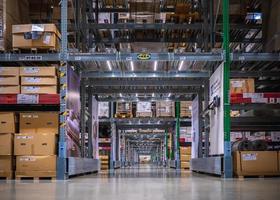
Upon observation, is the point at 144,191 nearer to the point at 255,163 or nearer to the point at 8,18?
the point at 255,163

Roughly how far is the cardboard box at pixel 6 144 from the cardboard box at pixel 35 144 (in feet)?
0.39

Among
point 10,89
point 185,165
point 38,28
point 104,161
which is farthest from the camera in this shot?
point 104,161

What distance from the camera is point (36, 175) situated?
1051 cm

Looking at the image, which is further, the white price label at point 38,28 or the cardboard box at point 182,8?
the cardboard box at point 182,8

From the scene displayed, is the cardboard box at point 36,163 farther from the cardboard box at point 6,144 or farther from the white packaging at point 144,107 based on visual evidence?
the white packaging at point 144,107

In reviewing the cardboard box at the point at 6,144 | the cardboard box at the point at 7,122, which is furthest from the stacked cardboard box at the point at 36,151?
the cardboard box at the point at 7,122

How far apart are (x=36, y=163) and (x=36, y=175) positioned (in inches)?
10.6

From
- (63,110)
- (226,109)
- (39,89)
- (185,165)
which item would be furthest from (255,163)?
(185,165)

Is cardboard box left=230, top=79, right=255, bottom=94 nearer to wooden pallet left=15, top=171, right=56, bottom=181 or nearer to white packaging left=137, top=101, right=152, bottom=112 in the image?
wooden pallet left=15, top=171, right=56, bottom=181

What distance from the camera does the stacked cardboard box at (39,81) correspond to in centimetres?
1078

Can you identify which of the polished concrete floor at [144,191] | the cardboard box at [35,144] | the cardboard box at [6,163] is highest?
the cardboard box at [35,144]

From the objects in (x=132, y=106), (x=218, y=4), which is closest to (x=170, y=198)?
(x=218, y=4)

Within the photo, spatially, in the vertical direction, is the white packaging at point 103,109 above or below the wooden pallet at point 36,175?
above

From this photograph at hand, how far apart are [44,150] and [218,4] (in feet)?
19.9
